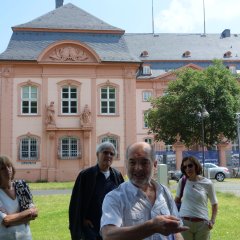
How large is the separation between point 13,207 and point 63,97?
3231cm

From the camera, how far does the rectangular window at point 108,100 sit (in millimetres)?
37031

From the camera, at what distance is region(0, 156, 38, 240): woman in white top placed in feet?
15.4

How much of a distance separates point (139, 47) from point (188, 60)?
7.07 m

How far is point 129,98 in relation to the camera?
37.0m

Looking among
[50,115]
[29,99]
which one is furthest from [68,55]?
[50,115]


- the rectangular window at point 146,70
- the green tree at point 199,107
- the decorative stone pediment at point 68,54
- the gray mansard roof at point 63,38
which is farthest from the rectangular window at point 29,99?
the rectangular window at point 146,70

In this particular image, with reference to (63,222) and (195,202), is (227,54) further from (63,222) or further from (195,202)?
(195,202)

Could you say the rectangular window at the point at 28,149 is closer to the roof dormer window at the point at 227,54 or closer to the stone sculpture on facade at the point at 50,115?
the stone sculpture on facade at the point at 50,115

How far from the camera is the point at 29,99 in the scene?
1435 inches

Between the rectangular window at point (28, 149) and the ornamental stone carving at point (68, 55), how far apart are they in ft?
21.3

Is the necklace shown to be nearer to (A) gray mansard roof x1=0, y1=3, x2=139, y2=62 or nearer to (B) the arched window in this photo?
(B) the arched window

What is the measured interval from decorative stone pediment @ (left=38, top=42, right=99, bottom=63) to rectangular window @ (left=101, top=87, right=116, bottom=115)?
2.52m

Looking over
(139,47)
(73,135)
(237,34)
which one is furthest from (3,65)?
(237,34)

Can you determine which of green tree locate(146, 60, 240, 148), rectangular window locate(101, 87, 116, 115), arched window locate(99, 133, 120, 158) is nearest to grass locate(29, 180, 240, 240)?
arched window locate(99, 133, 120, 158)
